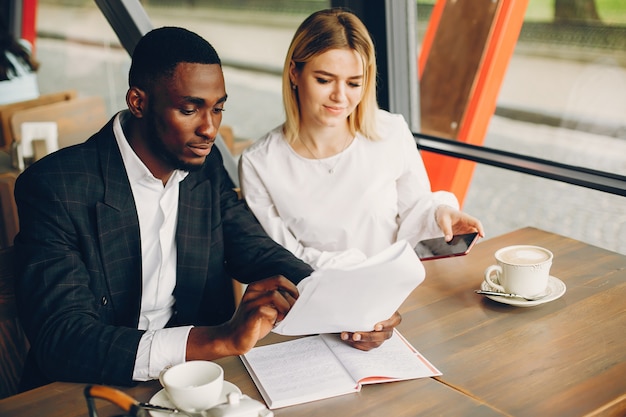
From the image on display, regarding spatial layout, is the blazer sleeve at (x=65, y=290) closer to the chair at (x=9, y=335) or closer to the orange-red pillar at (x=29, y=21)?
the chair at (x=9, y=335)

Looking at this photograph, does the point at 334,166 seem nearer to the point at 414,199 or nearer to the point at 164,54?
the point at 414,199

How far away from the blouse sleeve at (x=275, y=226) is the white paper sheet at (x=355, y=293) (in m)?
0.71

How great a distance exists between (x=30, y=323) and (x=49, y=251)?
168 millimetres

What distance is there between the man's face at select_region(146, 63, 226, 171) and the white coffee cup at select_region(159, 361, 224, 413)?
64 cm

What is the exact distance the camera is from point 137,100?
5.83 ft

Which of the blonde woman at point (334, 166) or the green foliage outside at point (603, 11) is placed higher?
the green foliage outside at point (603, 11)

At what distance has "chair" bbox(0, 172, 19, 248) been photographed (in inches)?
136

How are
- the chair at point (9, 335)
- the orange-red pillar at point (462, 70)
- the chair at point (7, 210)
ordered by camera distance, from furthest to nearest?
1. the chair at point (7, 210)
2. the orange-red pillar at point (462, 70)
3. the chair at point (9, 335)

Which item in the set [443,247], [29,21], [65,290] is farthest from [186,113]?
[29,21]

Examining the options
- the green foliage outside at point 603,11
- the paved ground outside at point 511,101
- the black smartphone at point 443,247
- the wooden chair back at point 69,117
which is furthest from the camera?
the wooden chair back at point 69,117

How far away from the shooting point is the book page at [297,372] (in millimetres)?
1369

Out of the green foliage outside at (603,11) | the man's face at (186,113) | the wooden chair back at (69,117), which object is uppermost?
the green foliage outside at (603,11)

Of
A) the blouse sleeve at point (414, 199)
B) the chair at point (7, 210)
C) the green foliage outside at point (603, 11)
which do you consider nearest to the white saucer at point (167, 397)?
the blouse sleeve at point (414, 199)

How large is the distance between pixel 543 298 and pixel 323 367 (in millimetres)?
617
